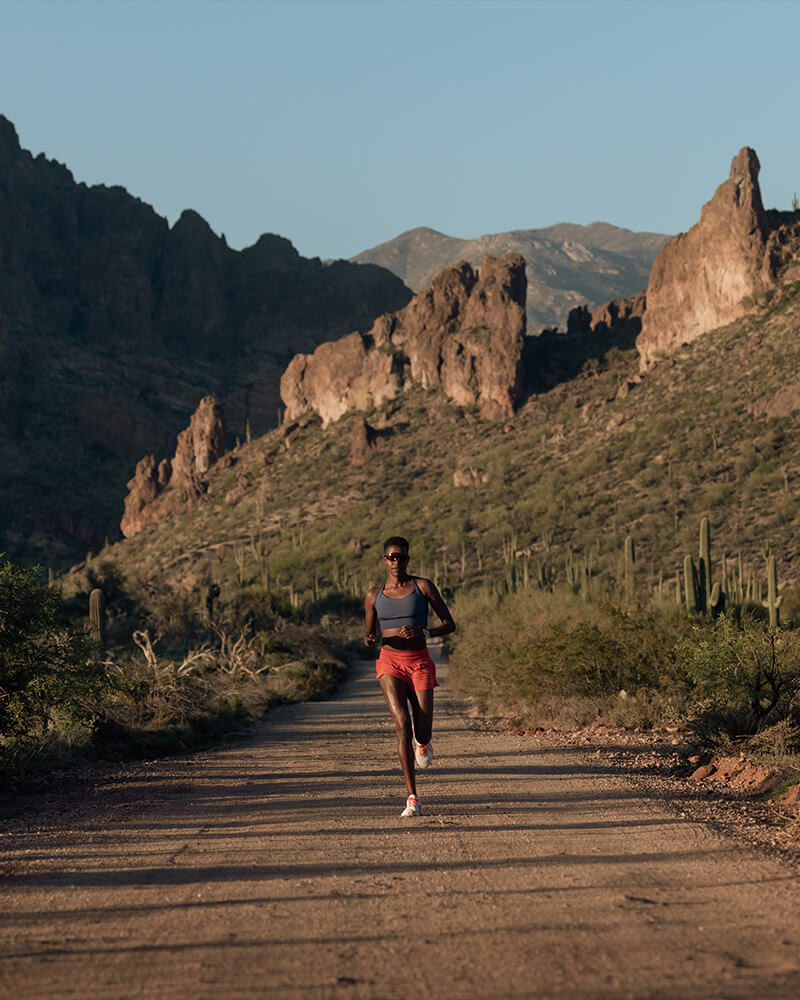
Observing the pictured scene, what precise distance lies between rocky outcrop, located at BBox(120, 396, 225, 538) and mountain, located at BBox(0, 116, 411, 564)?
7.43 meters

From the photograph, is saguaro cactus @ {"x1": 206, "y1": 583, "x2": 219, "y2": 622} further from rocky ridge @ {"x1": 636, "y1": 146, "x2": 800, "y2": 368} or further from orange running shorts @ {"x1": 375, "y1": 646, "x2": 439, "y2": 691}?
rocky ridge @ {"x1": 636, "y1": 146, "x2": 800, "y2": 368}

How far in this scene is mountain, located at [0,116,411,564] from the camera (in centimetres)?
11638

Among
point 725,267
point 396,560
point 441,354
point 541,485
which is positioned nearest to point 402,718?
point 396,560

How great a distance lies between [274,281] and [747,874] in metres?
181

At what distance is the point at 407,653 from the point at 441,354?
91860 mm

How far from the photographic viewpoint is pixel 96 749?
13.0 metres

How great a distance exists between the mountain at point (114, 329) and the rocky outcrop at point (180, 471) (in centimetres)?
743

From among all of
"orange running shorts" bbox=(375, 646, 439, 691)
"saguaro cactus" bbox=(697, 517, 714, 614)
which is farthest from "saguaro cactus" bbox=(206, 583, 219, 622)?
"orange running shorts" bbox=(375, 646, 439, 691)

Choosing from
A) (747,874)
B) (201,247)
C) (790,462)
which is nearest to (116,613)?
(790,462)

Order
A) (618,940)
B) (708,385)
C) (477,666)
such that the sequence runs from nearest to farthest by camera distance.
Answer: (618,940), (477,666), (708,385)

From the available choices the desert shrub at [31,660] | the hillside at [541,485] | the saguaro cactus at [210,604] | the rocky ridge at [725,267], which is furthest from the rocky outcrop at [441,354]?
the desert shrub at [31,660]

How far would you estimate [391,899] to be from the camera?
5.40m

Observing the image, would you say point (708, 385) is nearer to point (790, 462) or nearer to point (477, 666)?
point (790, 462)

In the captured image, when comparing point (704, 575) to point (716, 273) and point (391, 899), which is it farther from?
point (716, 273)
